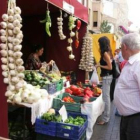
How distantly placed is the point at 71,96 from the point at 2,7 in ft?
8.67

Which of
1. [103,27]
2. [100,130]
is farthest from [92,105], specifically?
[103,27]

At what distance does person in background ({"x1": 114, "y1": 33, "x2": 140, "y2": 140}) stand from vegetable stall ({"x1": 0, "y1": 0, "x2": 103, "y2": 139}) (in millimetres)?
948

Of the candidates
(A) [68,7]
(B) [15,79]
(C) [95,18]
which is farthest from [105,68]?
(C) [95,18]

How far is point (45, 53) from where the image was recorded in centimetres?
661

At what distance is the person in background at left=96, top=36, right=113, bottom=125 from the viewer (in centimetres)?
466

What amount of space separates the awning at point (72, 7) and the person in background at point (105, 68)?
38.4 inches

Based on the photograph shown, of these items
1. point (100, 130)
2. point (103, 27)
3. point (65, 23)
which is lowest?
point (100, 130)

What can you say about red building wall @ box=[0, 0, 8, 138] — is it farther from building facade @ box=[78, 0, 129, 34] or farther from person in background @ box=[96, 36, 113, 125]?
building facade @ box=[78, 0, 129, 34]

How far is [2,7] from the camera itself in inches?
90.7

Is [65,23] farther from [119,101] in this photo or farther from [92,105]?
[119,101]

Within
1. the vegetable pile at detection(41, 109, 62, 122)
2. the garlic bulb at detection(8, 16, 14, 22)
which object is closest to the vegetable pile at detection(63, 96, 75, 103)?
the vegetable pile at detection(41, 109, 62, 122)

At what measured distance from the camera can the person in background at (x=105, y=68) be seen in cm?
466

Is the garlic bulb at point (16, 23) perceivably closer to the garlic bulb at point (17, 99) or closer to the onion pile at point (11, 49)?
the onion pile at point (11, 49)

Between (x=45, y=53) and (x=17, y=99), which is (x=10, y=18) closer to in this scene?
(x=17, y=99)
